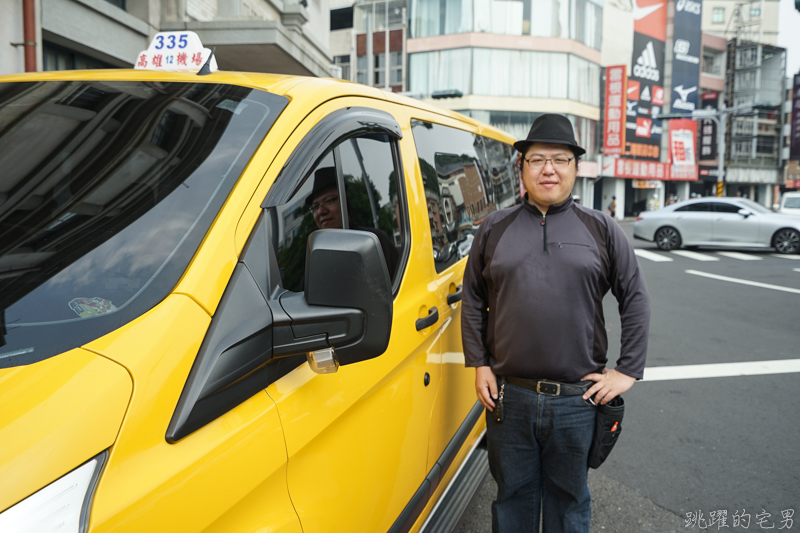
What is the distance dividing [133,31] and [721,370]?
9.34m

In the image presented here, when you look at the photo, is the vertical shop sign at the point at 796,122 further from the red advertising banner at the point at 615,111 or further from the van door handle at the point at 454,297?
the van door handle at the point at 454,297

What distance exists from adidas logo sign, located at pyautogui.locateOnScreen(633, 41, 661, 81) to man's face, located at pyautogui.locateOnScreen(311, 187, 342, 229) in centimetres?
4852

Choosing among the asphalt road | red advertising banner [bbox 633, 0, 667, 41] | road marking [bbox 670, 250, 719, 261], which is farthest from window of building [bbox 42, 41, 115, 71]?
red advertising banner [bbox 633, 0, 667, 41]

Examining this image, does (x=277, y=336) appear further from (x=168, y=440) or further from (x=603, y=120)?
(x=603, y=120)

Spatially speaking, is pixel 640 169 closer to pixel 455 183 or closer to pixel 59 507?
pixel 455 183

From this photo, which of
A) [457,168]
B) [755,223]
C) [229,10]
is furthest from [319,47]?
[457,168]

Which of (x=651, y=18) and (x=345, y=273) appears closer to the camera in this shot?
(x=345, y=273)

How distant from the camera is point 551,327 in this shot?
2.15m

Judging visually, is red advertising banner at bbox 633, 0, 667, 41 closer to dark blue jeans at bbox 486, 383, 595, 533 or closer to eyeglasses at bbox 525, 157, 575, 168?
eyeglasses at bbox 525, 157, 575, 168

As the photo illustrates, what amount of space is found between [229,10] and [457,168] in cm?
1045

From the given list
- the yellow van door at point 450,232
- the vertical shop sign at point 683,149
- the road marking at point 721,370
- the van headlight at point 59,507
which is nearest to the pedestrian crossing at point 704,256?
the road marking at point 721,370

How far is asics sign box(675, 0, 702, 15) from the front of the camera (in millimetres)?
46750

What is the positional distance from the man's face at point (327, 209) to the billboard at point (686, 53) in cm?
5204

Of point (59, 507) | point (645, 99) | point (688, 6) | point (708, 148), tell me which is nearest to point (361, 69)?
point (645, 99)
